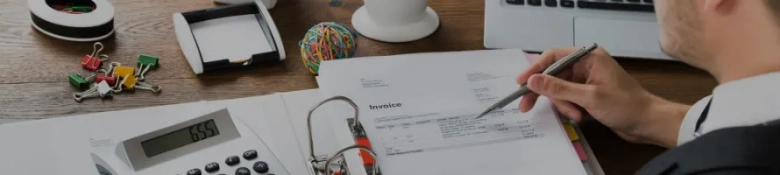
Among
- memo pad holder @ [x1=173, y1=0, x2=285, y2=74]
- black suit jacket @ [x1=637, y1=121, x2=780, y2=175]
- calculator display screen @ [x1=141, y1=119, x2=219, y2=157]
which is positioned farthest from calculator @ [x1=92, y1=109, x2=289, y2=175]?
black suit jacket @ [x1=637, y1=121, x2=780, y2=175]

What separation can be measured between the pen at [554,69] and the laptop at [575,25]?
0.09 m

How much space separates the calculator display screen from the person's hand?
29 centimetres

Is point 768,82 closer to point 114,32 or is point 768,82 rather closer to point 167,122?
point 167,122

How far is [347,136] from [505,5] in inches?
11.2

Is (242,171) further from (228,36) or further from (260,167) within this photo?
(228,36)

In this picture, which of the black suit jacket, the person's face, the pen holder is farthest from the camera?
the pen holder

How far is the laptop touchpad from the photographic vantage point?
1.01 metres

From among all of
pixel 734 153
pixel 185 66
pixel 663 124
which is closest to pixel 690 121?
pixel 663 124

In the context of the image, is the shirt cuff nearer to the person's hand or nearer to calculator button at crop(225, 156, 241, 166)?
the person's hand

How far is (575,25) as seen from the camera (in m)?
1.03

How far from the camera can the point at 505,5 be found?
3.39 ft

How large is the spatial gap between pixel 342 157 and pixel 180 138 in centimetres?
14

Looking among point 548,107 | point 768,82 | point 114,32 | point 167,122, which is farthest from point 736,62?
point 114,32

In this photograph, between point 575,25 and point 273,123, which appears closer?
point 273,123
